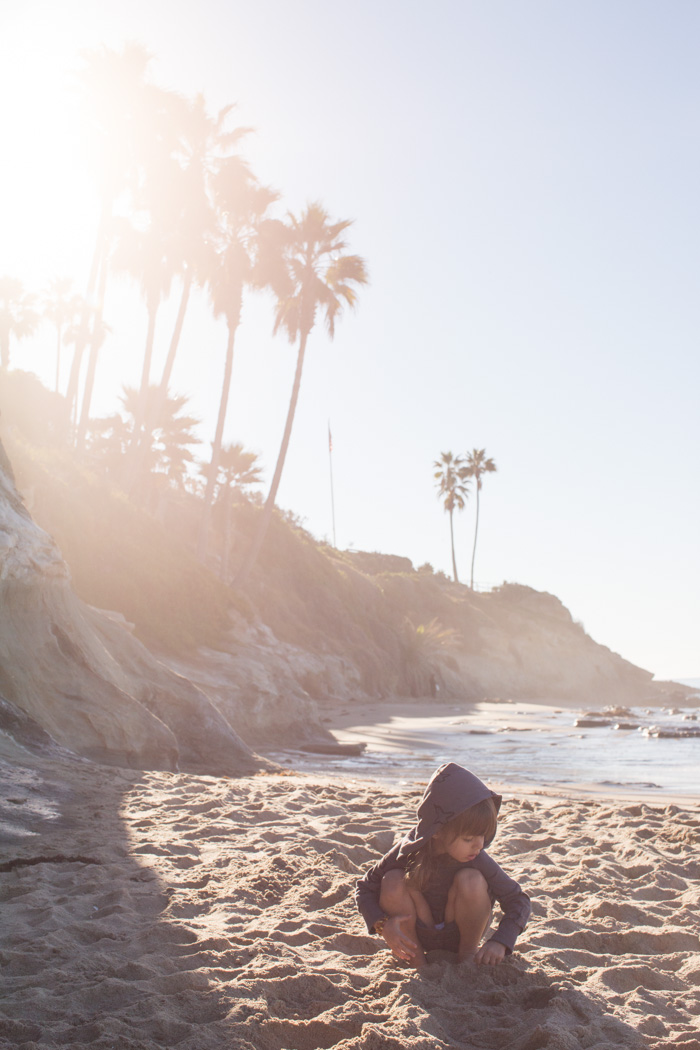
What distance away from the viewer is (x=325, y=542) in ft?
136

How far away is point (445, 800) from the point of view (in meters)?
2.78

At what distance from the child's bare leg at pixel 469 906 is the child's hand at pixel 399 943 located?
191 millimetres

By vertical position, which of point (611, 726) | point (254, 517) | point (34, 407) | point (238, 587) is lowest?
point (611, 726)

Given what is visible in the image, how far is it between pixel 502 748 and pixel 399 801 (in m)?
8.65

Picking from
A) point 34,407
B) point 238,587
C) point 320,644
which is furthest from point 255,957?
point 34,407

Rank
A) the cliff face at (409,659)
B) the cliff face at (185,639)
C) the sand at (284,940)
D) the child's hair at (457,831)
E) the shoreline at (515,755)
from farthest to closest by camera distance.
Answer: the cliff face at (409,659) < the shoreline at (515,755) < the cliff face at (185,639) < the child's hair at (457,831) < the sand at (284,940)

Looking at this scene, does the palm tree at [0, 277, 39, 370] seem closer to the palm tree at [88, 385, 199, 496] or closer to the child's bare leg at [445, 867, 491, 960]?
the palm tree at [88, 385, 199, 496]

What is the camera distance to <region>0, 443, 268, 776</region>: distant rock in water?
7082 millimetres

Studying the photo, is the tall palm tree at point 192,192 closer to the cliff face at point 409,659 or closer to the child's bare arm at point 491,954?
the cliff face at point 409,659

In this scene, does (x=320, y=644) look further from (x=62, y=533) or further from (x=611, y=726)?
(x=62, y=533)

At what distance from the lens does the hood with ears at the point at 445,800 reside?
2.75 meters

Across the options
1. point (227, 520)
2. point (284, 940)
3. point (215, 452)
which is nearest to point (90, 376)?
point (215, 452)

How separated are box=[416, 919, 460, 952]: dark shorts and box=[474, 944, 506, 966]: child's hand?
127 millimetres

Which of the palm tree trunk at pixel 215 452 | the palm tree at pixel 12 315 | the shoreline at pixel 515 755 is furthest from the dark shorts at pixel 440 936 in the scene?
the palm tree at pixel 12 315
